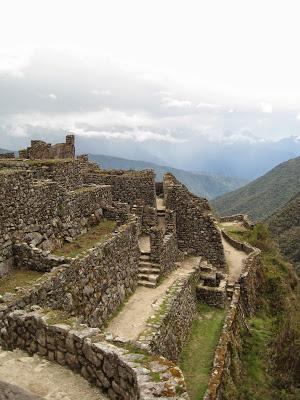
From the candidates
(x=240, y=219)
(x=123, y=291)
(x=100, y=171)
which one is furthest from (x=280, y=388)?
(x=240, y=219)

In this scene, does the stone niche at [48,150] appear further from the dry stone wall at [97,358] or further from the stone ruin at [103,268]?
the dry stone wall at [97,358]

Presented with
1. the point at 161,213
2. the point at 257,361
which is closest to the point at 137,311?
the point at 257,361

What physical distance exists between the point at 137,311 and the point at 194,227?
31.8ft

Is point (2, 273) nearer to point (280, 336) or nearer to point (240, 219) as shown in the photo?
point (280, 336)

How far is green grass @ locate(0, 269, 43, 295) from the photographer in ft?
33.2

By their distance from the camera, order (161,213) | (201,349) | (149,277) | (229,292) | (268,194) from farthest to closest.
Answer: (268,194) < (161,213) < (229,292) < (149,277) < (201,349)

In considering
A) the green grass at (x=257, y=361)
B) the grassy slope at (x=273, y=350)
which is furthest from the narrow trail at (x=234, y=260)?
the green grass at (x=257, y=361)

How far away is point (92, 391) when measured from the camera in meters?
6.17

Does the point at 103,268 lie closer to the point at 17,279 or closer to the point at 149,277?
the point at 17,279

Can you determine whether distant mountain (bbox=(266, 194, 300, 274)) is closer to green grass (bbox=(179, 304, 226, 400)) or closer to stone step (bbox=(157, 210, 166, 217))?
stone step (bbox=(157, 210, 166, 217))

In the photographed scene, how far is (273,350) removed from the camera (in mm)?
16875

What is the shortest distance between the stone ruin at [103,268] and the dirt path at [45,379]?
0.42 ft

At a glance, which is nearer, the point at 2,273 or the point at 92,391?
the point at 92,391

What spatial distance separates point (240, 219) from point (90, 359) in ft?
120
